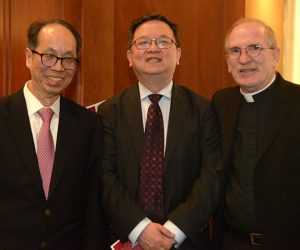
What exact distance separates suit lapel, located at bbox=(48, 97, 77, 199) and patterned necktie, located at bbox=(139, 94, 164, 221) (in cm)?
40

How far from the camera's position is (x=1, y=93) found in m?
2.63

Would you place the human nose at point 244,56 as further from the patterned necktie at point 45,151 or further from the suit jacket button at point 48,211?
the suit jacket button at point 48,211

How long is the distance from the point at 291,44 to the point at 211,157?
3209 mm

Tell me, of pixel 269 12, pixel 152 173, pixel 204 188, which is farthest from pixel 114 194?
pixel 269 12

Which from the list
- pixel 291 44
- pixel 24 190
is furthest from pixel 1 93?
pixel 291 44

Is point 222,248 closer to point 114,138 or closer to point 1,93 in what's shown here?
point 114,138

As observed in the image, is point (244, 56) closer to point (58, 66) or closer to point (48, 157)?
point (58, 66)

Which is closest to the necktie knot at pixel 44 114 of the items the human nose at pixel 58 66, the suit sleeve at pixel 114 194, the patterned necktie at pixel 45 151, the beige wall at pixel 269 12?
the patterned necktie at pixel 45 151

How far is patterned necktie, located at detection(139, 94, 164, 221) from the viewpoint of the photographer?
7.13 ft

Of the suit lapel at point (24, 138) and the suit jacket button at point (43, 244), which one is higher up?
the suit lapel at point (24, 138)

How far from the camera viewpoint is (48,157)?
78.1 inches

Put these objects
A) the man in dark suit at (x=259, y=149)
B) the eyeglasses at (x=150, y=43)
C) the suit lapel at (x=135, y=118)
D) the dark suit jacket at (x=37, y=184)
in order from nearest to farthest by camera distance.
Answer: the dark suit jacket at (x=37, y=184) → the man in dark suit at (x=259, y=149) → the suit lapel at (x=135, y=118) → the eyeglasses at (x=150, y=43)

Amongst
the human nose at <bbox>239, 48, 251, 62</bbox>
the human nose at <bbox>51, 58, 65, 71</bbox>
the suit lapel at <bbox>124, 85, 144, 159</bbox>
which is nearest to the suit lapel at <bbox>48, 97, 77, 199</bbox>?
the human nose at <bbox>51, 58, 65, 71</bbox>

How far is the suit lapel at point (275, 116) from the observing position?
214cm
